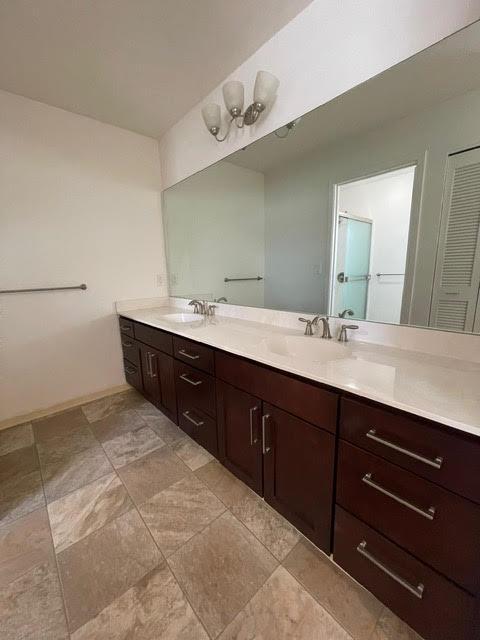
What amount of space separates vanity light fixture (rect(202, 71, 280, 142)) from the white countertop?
1.21 meters

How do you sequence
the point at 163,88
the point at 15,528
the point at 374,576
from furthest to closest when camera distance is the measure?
the point at 163,88
the point at 15,528
the point at 374,576

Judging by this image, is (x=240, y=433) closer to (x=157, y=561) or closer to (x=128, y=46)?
(x=157, y=561)

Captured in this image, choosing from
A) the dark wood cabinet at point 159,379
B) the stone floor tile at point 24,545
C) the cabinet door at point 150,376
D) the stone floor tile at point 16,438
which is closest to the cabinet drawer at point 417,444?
the dark wood cabinet at point 159,379

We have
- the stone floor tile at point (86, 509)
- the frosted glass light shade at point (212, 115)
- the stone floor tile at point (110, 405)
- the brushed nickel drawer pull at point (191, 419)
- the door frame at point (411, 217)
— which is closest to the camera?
the door frame at point (411, 217)

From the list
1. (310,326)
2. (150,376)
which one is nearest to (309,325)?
(310,326)

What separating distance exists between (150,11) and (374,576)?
2.44 m

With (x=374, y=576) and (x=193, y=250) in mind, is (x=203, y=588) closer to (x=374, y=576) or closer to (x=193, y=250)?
(x=374, y=576)

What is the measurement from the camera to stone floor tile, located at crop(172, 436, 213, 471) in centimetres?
157

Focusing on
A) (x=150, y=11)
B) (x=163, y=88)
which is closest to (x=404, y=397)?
A: (x=150, y=11)

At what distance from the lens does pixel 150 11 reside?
120 centimetres

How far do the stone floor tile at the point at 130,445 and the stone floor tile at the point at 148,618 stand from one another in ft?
2.41

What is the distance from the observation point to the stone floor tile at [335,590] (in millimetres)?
854

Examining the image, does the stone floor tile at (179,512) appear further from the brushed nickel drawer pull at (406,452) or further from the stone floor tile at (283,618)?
the brushed nickel drawer pull at (406,452)

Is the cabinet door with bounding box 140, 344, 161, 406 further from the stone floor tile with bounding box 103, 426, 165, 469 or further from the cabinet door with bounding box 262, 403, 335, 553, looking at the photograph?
the cabinet door with bounding box 262, 403, 335, 553
